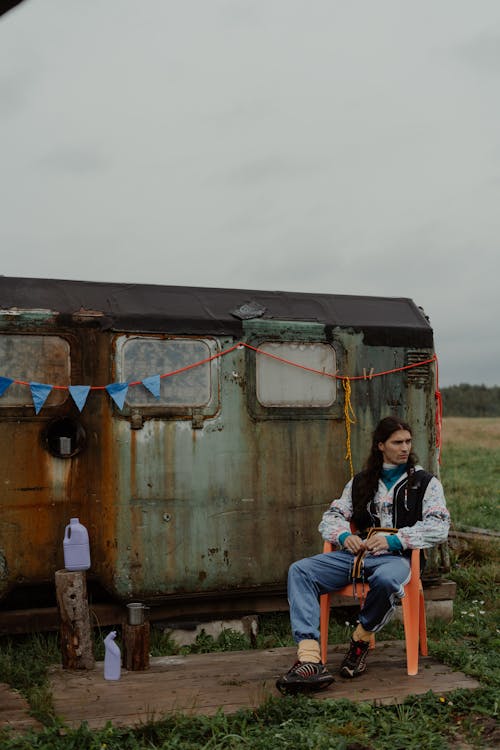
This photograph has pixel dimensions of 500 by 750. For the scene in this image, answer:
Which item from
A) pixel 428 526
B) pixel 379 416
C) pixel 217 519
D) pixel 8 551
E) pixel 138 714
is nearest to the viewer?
pixel 138 714

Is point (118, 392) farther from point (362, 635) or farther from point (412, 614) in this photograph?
point (412, 614)

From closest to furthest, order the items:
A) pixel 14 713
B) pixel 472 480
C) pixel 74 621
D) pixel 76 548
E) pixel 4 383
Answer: pixel 14 713
pixel 74 621
pixel 76 548
pixel 4 383
pixel 472 480

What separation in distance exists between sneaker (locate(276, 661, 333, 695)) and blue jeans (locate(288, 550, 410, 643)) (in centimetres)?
19

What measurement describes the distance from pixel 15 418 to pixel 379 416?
9.11 feet

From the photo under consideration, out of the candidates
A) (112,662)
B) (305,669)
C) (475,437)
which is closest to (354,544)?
(305,669)

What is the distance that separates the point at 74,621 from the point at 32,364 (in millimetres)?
1736

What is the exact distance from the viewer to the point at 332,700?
448cm

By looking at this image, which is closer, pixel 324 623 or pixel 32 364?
pixel 324 623

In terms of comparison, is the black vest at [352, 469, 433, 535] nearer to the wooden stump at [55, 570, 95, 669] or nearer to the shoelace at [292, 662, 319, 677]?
the shoelace at [292, 662, 319, 677]

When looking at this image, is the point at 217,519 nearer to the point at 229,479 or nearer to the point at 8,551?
the point at 229,479

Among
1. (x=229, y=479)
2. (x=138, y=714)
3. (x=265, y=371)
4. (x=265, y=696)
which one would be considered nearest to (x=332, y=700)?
(x=265, y=696)

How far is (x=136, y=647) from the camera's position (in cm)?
516

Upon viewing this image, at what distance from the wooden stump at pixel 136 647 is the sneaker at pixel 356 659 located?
46.0 inches

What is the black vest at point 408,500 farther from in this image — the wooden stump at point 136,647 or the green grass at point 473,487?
the green grass at point 473,487
